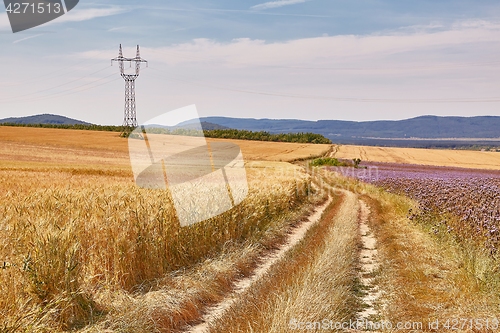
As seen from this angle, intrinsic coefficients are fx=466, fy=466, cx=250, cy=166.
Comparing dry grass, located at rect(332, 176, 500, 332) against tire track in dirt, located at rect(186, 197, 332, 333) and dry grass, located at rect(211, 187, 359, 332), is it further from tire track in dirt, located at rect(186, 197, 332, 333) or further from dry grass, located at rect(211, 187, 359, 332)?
tire track in dirt, located at rect(186, 197, 332, 333)

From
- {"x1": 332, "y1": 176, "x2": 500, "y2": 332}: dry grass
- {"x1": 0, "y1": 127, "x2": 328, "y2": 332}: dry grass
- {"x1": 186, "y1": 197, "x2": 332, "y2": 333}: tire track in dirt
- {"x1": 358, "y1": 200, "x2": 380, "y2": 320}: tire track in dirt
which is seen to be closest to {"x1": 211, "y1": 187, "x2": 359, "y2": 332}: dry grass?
{"x1": 358, "y1": 200, "x2": 380, "y2": 320}: tire track in dirt

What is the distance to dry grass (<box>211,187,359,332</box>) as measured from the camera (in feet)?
20.9

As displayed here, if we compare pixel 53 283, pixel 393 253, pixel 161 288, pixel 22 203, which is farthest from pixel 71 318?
pixel 393 253

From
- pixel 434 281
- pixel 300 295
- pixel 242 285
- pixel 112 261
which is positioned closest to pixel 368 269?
pixel 434 281

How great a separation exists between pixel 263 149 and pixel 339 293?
246ft

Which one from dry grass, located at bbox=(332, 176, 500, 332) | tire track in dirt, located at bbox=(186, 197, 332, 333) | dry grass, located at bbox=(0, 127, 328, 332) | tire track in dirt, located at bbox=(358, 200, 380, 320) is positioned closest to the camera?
dry grass, located at bbox=(0, 127, 328, 332)

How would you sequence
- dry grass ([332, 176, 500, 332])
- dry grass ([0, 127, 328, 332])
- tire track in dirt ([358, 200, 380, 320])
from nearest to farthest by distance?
dry grass ([0, 127, 328, 332]) < dry grass ([332, 176, 500, 332]) < tire track in dirt ([358, 200, 380, 320])

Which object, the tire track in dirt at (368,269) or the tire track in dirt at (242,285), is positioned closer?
the tire track in dirt at (242,285)

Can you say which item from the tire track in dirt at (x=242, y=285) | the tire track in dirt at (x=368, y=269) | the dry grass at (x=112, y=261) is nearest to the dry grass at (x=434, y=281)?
the tire track in dirt at (x=368, y=269)

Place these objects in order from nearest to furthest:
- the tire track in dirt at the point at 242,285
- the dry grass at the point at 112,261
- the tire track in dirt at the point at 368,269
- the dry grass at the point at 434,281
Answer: the dry grass at the point at 112,261
the dry grass at the point at 434,281
the tire track in dirt at the point at 242,285
the tire track in dirt at the point at 368,269

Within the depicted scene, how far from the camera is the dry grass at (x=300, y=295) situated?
6.37 m

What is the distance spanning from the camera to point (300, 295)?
23.0ft

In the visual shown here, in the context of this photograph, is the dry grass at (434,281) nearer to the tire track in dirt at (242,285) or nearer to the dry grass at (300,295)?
the dry grass at (300,295)

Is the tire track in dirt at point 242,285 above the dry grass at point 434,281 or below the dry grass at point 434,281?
below
